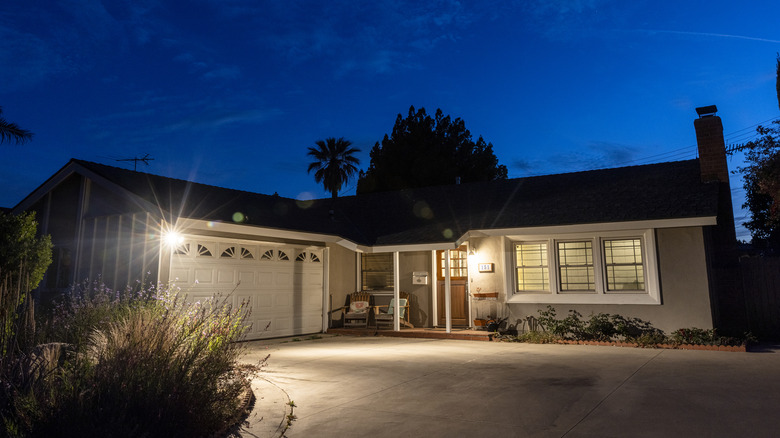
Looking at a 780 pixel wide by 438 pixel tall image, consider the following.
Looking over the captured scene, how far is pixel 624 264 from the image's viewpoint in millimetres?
11781

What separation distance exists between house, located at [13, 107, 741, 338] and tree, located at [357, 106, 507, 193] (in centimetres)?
1906

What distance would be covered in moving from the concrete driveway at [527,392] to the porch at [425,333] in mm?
2234

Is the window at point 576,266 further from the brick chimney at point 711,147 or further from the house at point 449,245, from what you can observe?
the brick chimney at point 711,147

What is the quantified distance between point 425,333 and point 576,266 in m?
4.11

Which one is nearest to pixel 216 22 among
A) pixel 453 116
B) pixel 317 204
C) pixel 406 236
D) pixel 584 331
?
pixel 317 204

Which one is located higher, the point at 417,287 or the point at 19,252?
the point at 19,252

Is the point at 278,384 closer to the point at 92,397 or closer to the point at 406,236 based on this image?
the point at 92,397

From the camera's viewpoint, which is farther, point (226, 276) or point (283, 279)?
point (283, 279)

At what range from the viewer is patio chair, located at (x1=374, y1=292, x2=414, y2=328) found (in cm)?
1387

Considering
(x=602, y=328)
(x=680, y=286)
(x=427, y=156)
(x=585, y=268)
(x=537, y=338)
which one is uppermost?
(x=427, y=156)

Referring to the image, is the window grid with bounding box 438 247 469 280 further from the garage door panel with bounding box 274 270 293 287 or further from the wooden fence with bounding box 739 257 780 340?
the wooden fence with bounding box 739 257 780 340

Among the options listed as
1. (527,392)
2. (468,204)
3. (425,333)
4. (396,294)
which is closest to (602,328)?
(425,333)

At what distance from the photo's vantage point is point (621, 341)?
10.9 m

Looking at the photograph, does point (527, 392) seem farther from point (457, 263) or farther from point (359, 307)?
point (359, 307)
